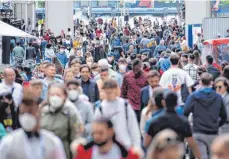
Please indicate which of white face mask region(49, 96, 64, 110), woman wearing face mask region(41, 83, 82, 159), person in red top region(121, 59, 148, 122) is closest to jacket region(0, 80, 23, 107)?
person in red top region(121, 59, 148, 122)

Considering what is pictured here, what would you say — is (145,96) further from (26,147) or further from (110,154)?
(26,147)

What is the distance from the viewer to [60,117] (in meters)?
9.98

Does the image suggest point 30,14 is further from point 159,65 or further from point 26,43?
point 159,65

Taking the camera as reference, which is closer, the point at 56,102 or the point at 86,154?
the point at 86,154

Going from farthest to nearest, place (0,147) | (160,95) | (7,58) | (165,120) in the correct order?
(7,58) < (160,95) < (165,120) < (0,147)

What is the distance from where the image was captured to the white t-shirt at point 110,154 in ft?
25.3

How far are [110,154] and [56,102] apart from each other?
221cm

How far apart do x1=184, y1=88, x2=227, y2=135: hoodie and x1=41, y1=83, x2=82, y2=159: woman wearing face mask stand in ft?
7.14

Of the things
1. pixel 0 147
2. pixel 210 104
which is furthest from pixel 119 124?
pixel 0 147

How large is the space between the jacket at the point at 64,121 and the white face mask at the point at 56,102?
3.5 inches

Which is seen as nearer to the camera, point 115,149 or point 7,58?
point 115,149

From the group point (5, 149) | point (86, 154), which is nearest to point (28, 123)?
point (5, 149)

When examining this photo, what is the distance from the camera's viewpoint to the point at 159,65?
2108cm

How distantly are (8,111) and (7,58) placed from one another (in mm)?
20773
